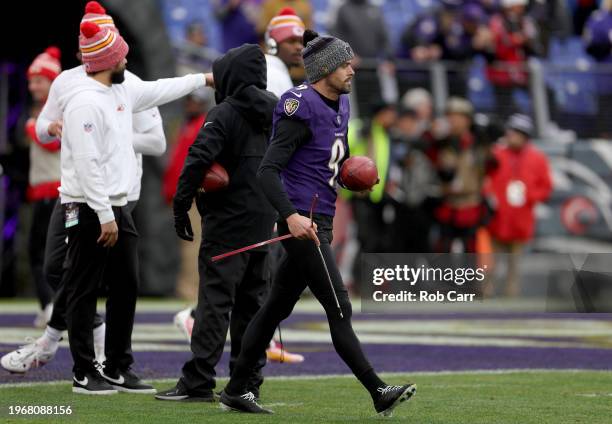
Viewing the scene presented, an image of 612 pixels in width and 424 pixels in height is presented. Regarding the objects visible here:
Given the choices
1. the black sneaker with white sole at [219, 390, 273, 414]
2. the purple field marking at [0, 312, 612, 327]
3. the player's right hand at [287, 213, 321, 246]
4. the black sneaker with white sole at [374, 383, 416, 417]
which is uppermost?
the player's right hand at [287, 213, 321, 246]

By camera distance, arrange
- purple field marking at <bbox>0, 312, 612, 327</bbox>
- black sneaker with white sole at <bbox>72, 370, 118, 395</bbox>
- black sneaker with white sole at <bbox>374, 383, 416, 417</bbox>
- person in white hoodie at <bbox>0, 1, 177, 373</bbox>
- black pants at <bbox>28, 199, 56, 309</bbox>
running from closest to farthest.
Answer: black sneaker with white sole at <bbox>374, 383, 416, 417</bbox> < black sneaker with white sole at <bbox>72, 370, 118, 395</bbox> < person in white hoodie at <bbox>0, 1, 177, 373</bbox> < black pants at <bbox>28, 199, 56, 309</bbox> < purple field marking at <bbox>0, 312, 612, 327</bbox>

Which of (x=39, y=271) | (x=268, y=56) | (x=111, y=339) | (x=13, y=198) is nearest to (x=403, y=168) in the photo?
(x=13, y=198)

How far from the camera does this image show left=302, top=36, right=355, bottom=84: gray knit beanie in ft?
25.6

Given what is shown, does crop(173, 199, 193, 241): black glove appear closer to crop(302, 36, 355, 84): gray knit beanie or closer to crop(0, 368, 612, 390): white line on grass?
crop(302, 36, 355, 84): gray knit beanie

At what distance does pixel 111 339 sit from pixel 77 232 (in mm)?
737

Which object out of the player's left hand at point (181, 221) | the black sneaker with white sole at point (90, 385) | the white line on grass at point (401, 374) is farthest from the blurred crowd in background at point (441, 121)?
the player's left hand at point (181, 221)

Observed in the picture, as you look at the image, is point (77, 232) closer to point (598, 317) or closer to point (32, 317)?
point (32, 317)

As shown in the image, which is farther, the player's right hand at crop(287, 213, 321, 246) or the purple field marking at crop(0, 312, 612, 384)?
the purple field marking at crop(0, 312, 612, 384)

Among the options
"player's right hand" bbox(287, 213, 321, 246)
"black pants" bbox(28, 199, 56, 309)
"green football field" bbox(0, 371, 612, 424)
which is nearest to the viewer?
"player's right hand" bbox(287, 213, 321, 246)

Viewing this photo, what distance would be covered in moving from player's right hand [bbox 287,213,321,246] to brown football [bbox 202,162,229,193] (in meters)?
0.90

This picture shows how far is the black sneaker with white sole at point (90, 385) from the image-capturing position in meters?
8.77

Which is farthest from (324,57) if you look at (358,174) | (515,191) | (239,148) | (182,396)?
(515,191)

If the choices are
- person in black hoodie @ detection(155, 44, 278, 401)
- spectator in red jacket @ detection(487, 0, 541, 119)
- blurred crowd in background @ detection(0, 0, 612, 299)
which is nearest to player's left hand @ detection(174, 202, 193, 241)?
person in black hoodie @ detection(155, 44, 278, 401)

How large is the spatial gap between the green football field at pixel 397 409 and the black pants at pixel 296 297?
286 millimetres
